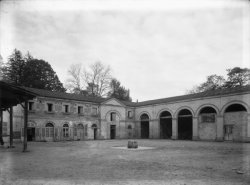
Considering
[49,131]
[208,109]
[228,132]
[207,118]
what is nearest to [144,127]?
[208,109]

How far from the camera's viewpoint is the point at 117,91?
55188 millimetres

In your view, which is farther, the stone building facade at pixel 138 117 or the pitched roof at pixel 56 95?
the pitched roof at pixel 56 95

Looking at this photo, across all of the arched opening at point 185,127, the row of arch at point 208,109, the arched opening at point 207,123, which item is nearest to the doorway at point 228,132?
the arched opening at point 207,123

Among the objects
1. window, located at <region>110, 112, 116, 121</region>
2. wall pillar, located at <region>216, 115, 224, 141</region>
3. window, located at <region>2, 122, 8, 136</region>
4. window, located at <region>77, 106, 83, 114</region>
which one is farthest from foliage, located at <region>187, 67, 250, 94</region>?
window, located at <region>2, 122, 8, 136</region>

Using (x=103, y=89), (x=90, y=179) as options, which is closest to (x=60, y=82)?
(x=103, y=89)

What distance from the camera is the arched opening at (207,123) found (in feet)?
91.6

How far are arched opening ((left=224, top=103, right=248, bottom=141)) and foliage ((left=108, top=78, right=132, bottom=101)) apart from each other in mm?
30465

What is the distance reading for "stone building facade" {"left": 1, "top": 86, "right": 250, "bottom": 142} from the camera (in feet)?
85.5

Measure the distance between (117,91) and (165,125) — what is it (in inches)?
863

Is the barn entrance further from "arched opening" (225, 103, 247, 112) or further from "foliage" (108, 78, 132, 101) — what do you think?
"foliage" (108, 78, 132, 101)

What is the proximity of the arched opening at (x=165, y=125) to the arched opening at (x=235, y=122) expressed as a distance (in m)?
9.52

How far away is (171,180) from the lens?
669cm

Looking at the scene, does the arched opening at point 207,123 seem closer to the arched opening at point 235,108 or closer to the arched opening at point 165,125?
the arched opening at point 235,108

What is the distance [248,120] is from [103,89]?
29133 mm
